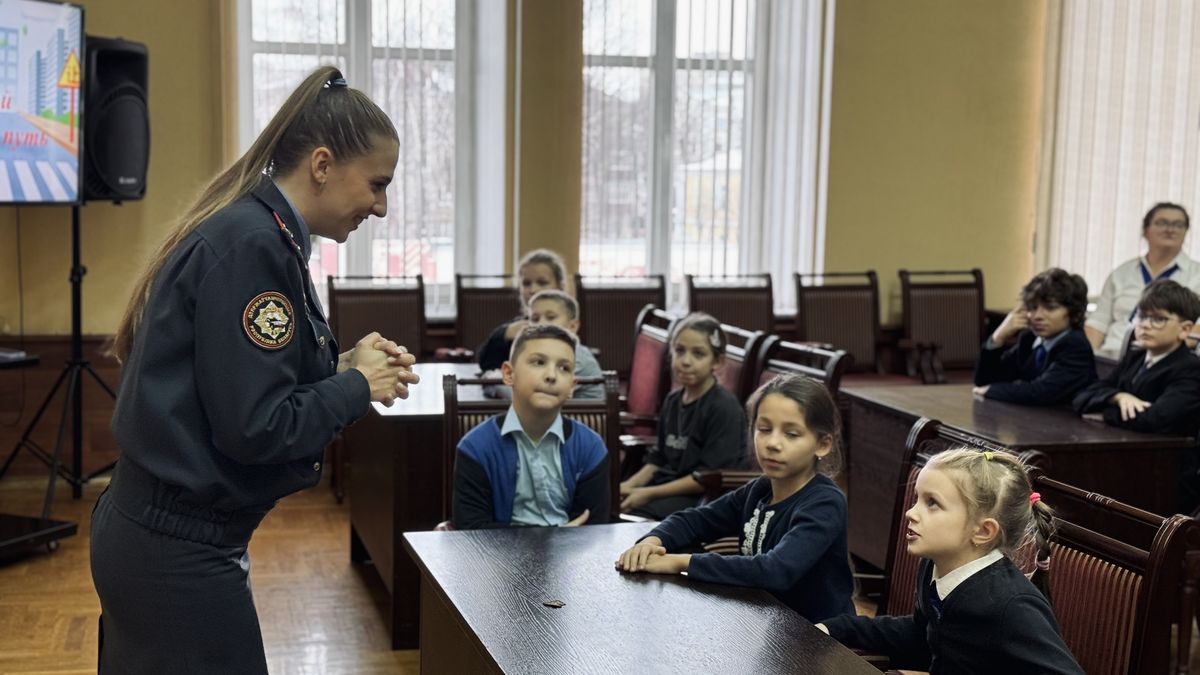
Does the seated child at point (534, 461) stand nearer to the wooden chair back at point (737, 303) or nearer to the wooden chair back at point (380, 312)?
the wooden chair back at point (380, 312)

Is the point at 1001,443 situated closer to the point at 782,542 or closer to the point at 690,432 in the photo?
the point at 690,432

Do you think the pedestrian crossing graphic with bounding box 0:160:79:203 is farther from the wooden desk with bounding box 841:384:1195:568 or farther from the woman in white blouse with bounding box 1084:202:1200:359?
the woman in white blouse with bounding box 1084:202:1200:359

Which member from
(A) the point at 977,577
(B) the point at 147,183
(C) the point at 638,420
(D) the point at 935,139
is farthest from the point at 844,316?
(A) the point at 977,577

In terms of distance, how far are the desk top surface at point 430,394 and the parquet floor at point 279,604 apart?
2.22ft

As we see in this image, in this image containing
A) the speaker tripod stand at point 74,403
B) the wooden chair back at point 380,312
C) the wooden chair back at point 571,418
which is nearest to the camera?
the wooden chair back at point 571,418

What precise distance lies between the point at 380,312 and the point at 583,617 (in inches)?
165

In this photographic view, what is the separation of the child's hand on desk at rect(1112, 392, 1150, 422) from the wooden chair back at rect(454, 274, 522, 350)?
306 cm

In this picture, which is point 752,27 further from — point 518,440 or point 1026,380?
point 518,440

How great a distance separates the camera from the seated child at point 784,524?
230 cm

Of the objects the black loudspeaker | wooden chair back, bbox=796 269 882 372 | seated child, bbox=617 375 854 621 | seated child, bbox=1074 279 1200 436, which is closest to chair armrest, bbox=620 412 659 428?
seated child, bbox=1074 279 1200 436

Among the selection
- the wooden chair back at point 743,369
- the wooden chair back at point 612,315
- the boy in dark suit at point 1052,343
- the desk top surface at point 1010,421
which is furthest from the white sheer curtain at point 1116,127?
the wooden chair back at point 743,369

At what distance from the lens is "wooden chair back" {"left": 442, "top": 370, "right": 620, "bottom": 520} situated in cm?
336

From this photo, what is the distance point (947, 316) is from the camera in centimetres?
697

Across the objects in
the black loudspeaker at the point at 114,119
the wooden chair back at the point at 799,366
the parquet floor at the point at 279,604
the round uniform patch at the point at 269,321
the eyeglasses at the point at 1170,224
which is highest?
the black loudspeaker at the point at 114,119
